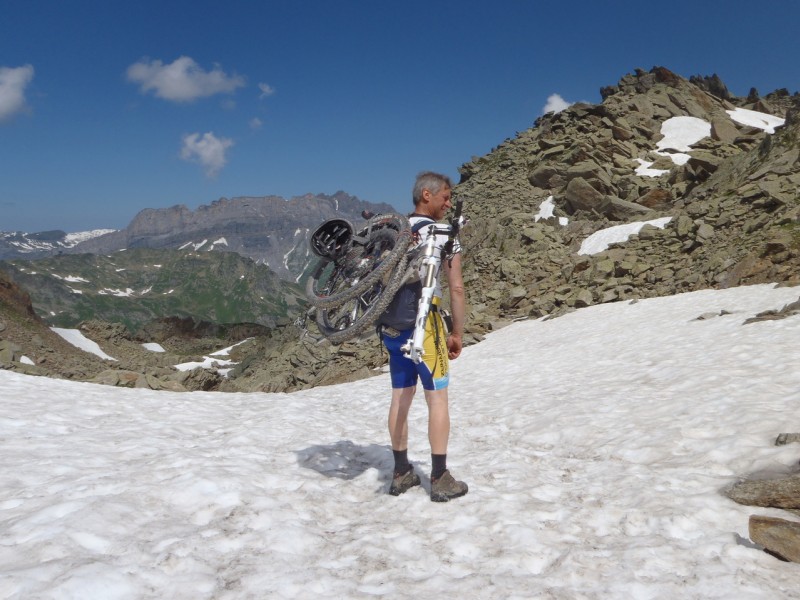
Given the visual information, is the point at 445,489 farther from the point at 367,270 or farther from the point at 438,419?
the point at 367,270

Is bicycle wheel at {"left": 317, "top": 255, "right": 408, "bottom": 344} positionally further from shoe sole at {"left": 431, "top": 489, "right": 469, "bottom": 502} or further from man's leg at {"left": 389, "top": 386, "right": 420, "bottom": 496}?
shoe sole at {"left": 431, "top": 489, "right": 469, "bottom": 502}

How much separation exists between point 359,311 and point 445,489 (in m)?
2.51

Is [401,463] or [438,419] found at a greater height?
[438,419]

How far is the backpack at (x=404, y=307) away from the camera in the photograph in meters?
6.51

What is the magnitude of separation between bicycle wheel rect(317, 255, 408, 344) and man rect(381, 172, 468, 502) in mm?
404

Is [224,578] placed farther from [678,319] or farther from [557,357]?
[678,319]

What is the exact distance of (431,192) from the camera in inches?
267

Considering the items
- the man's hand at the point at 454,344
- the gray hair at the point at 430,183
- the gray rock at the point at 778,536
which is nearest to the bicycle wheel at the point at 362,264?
the gray hair at the point at 430,183

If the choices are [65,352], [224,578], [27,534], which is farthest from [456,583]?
[65,352]

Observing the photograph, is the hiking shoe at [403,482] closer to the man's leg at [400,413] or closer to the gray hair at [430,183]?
the man's leg at [400,413]

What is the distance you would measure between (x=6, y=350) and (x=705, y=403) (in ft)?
121

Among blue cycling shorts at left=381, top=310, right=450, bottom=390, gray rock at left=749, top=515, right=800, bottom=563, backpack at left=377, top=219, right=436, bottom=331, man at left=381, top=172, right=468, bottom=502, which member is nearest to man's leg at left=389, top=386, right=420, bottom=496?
man at left=381, top=172, right=468, bottom=502

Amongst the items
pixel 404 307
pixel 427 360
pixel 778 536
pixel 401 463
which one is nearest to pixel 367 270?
pixel 404 307

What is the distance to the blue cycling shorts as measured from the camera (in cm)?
651
